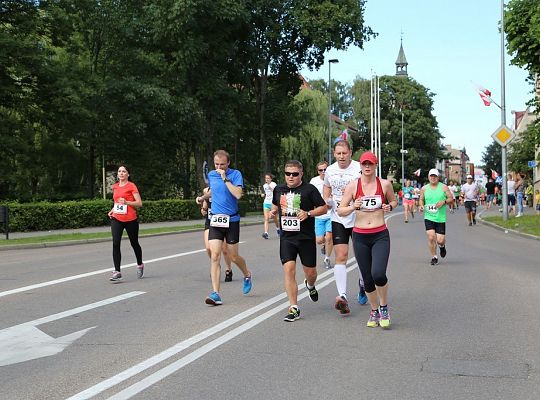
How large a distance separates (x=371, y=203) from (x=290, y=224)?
37.1 inches

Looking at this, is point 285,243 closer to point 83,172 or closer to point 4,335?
point 4,335

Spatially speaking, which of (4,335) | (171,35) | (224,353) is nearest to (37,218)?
(171,35)

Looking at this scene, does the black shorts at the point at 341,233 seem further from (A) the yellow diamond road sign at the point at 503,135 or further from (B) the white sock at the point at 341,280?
(A) the yellow diamond road sign at the point at 503,135

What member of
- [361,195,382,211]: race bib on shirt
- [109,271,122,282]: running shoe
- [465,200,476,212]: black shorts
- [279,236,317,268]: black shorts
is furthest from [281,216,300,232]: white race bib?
[465,200,476,212]: black shorts

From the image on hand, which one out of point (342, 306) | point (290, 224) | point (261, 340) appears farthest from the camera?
point (342, 306)

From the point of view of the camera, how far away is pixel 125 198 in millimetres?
10734

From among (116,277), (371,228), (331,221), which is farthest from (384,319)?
(116,277)

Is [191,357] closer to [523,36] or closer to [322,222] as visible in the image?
[322,222]

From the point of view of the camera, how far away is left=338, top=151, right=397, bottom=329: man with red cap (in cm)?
677

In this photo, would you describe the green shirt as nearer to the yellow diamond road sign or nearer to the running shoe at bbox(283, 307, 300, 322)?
the running shoe at bbox(283, 307, 300, 322)

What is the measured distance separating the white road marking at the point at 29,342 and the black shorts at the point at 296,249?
222 cm

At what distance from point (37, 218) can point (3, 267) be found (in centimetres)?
1098

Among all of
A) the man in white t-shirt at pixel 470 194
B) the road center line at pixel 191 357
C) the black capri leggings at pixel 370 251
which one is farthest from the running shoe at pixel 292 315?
the man in white t-shirt at pixel 470 194

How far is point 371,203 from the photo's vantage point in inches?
269
